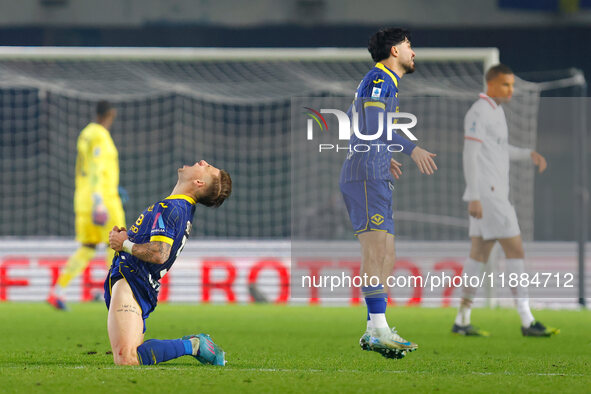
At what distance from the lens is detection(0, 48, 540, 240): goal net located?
11570mm

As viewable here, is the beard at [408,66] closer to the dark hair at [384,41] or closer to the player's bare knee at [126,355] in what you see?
the dark hair at [384,41]

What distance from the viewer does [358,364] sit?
4.99 meters

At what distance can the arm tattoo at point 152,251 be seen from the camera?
4.46m

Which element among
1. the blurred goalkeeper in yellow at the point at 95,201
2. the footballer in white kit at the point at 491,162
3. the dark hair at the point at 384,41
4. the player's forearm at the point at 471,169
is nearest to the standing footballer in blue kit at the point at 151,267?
the dark hair at the point at 384,41

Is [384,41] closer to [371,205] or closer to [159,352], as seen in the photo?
[371,205]

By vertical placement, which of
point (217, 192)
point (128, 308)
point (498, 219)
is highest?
point (217, 192)

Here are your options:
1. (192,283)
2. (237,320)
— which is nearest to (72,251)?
(192,283)

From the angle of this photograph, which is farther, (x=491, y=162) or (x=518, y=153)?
(x=518, y=153)

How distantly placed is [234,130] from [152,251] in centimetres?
1181

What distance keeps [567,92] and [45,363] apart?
16663 mm

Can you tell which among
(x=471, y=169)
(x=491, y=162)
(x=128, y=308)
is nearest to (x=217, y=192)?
(x=128, y=308)

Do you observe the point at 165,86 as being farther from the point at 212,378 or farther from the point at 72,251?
the point at 212,378

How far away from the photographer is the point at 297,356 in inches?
215

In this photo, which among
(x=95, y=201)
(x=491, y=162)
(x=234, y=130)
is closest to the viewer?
(x=491, y=162)
